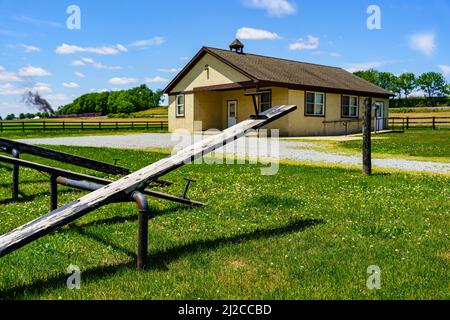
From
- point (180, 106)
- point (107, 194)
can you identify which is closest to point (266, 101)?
point (180, 106)

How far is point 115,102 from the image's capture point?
5896 inches

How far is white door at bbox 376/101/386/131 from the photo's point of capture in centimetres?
3725

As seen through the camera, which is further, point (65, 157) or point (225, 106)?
point (225, 106)

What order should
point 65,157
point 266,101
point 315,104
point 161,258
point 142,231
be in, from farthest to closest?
point 315,104 → point 266,101 → point 65,157 → point 161,258 → point 142,231

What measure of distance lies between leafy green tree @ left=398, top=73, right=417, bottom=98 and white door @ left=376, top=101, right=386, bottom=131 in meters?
106

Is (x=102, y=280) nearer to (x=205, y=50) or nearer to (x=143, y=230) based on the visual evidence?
(x=143, y=230)

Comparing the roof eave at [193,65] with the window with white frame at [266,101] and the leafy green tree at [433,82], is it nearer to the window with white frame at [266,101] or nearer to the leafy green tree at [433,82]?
the window with white frame at [266,101]

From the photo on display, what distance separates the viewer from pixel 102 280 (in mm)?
4207

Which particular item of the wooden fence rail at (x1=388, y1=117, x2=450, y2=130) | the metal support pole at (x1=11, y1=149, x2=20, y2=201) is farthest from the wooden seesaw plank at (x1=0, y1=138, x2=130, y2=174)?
the wooden fence rail at (x1=388, y1=117, x2=450, y2=130)

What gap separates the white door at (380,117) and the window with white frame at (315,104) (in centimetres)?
724

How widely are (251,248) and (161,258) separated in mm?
1082

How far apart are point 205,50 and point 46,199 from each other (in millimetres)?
26316

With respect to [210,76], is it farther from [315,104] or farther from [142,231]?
[142,231]

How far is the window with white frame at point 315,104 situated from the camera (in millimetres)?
31484
